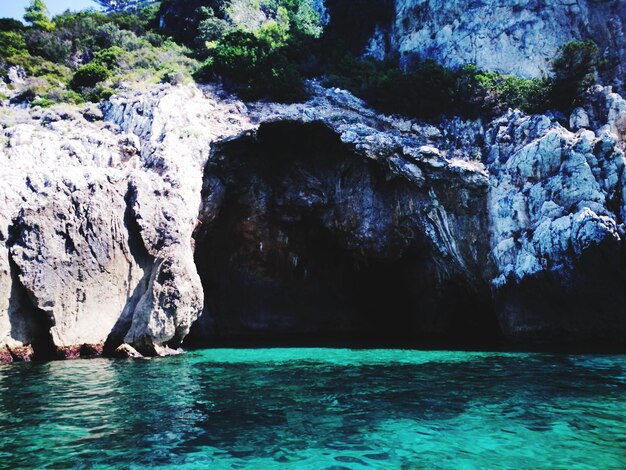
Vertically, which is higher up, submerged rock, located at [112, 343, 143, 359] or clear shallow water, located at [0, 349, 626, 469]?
submerged rock, located at [112, 343, 143, 359]

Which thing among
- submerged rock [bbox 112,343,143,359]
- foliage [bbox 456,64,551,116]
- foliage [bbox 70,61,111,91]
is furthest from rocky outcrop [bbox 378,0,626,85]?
submerged rock [bbox 112,343,143,359]

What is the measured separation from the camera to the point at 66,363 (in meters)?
15.6

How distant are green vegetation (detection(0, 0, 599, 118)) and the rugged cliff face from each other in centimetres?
144

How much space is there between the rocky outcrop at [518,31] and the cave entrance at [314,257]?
11.6 metres

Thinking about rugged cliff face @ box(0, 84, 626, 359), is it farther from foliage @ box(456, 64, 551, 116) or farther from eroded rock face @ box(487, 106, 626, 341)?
foliage @ box(456, 64, 551, 116)

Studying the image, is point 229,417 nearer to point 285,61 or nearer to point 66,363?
point 66,363

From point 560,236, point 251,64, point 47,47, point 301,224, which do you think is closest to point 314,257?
point 301,224

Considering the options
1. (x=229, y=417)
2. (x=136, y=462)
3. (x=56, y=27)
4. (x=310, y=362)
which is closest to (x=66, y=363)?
(x=310, y=362)

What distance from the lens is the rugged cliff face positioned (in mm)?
17156

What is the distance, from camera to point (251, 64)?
27.4 m

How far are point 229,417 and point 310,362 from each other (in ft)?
22.9

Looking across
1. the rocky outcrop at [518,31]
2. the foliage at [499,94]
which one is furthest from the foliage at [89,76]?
the rocky outcrop at [518,31]

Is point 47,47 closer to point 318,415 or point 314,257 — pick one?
point 314,257

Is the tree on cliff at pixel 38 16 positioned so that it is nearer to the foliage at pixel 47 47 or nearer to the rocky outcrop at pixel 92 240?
the foliage at pixel 47 47
